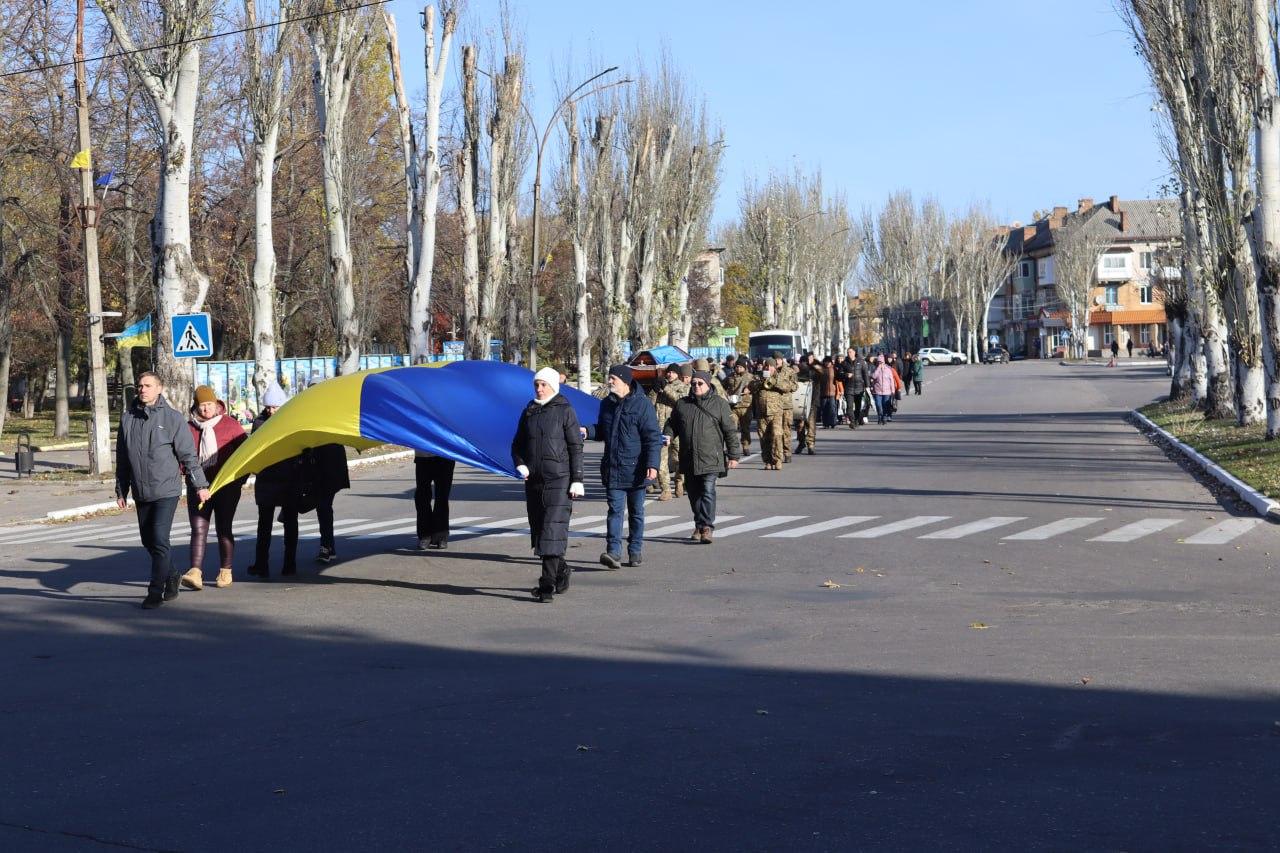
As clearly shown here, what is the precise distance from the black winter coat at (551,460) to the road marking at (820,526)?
4326 millimetres

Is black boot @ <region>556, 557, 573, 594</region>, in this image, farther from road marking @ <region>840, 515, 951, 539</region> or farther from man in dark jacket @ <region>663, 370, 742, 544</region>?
road marking @ <region>840, 515, 951, 539</region>

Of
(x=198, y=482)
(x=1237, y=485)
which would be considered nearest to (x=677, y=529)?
(x=198, y=482)

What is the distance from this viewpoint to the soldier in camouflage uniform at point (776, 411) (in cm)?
2412

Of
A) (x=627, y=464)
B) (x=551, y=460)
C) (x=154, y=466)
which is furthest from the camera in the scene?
(x=627, y=464)

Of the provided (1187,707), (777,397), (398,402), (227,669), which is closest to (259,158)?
(777,397)

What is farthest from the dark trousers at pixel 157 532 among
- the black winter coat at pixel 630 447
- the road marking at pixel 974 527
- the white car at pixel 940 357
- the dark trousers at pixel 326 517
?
the white car at pixel 940 357

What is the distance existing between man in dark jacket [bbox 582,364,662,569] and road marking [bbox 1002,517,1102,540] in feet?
13.2

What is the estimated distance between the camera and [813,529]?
1692 cm

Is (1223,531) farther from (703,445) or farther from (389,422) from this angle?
(389,422)

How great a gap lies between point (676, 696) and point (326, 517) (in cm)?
728

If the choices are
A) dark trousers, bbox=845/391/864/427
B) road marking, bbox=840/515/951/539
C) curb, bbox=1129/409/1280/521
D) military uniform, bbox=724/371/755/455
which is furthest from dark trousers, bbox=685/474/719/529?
dark trousers, bbox=845/391/864/427

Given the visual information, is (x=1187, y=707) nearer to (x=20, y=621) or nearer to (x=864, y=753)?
(x=864, y=753)

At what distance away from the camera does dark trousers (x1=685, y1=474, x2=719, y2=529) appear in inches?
627

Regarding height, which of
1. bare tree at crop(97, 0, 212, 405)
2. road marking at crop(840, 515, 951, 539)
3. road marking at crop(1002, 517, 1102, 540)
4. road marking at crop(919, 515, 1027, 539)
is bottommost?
road marking at crop(1002, 517, 1102, 540)
